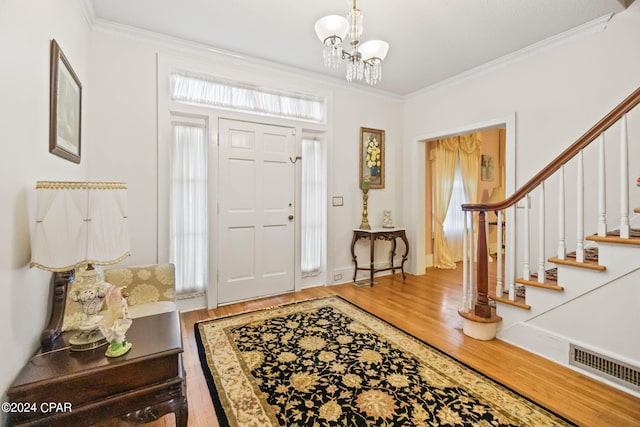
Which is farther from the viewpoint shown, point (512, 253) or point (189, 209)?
point (189, 209)

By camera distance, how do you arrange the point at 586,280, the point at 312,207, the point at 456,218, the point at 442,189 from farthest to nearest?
the point at 456,218 → the point at 442,189 → the point at 312,207 → the point at 586,280

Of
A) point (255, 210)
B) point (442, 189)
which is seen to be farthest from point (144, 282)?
point (442, 189)

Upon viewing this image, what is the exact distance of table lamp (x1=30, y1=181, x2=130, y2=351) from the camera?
114 cm

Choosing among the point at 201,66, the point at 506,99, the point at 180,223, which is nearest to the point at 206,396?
the point at 180,223

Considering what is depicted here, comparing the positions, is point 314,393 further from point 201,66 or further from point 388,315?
point 201,66

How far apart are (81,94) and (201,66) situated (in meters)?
1.21

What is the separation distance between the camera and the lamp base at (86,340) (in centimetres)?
121

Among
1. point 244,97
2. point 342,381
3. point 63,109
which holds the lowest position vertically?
point 342,381

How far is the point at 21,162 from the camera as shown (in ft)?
3.94

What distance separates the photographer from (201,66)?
310 cm

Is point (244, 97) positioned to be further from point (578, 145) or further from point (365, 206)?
point (578, 145)

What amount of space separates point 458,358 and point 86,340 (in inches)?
90.9

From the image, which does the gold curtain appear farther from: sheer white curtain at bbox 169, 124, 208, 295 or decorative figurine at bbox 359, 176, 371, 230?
sheer white curtain at bbox 169, 124, 208, 295

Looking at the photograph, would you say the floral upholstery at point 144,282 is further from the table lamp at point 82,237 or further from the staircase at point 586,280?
the staircase at point 586,280
